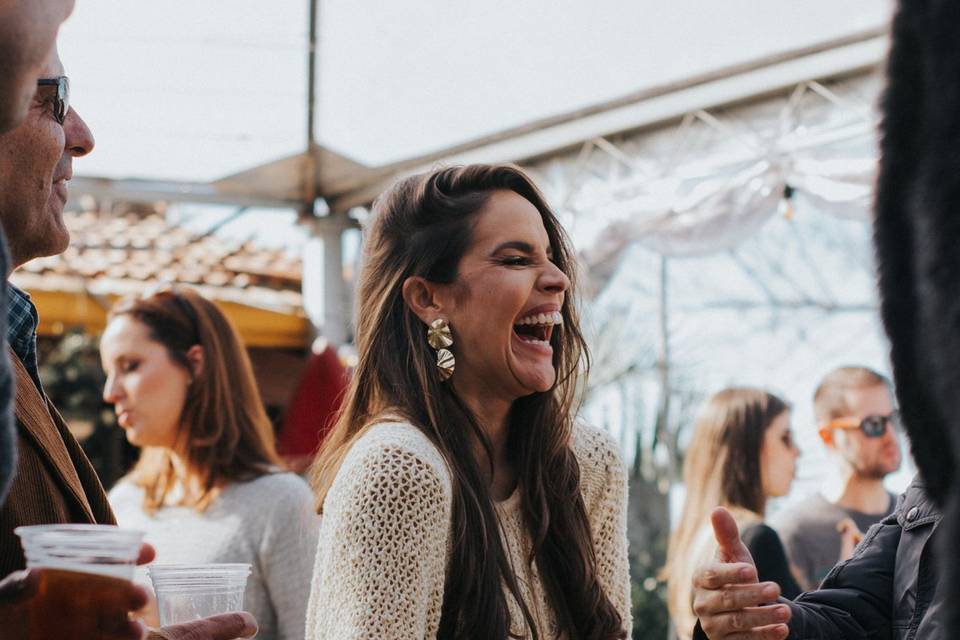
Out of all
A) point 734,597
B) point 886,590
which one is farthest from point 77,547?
point 886,590

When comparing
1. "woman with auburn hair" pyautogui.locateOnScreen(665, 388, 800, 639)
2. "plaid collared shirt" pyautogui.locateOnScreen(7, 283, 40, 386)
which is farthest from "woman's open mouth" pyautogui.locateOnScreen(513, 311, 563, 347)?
"woman with auburn hair" pyautogui.locateOnScreen(665, 388, 800, 639)

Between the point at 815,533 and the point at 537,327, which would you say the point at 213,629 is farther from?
the point at 815,533

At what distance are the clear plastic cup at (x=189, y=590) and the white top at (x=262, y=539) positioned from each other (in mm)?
1478

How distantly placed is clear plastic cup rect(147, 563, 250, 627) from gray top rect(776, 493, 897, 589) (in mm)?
3414

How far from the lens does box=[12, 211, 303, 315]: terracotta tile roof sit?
8602 millimetres

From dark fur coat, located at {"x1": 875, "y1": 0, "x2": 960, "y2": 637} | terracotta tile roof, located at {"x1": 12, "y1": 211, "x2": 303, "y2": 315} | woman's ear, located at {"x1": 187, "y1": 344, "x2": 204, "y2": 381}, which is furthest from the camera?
terracotta tile roof, located at {"x1": 12, "y1": 211, "x2": 303, "y2": 315}

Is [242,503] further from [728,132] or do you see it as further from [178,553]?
[728,132]

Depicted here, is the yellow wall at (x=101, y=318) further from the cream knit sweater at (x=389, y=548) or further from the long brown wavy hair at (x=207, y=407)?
the cream knit sweater at (x=389, y=548)

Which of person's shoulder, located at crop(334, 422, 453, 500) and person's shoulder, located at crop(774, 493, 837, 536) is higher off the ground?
person's shoulder, located at crop(334, 422, 453, 500)

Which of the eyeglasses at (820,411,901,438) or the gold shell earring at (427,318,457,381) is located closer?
the gold shell earring at (427,318,457,381)

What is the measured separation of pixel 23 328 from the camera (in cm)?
210

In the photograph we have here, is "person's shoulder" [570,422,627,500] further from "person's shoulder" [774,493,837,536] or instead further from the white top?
"person's shoulder" [774,493,837,536]

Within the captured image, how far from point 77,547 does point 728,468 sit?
3.64 m

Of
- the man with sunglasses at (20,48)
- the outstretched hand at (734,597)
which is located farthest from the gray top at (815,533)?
the man with sunglasses at (20,48)
